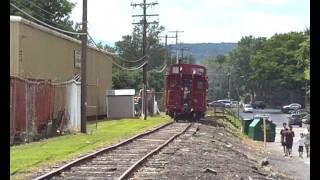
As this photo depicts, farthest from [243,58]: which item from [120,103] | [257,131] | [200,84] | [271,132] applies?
[271,132]

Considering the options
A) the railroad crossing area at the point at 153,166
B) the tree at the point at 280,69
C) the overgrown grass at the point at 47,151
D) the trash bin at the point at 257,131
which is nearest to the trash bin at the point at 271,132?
the trash bin at the point at 257,131

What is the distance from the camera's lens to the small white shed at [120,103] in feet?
162

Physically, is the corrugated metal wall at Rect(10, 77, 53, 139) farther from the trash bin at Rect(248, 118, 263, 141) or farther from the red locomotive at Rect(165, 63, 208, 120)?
the trash bin at Rect(248, 118, 263, 141)

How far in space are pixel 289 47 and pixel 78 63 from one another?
3631 inches

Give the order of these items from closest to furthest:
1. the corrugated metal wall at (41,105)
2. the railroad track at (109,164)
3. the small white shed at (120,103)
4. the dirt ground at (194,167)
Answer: the railroad track at (109,164) → the dirt ground at (194,167) → the corrugated metal wall at (41,105) → the small white shed at (120,103)

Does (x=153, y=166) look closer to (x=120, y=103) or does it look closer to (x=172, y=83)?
(x=172, y=83)

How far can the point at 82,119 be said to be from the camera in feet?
90.1

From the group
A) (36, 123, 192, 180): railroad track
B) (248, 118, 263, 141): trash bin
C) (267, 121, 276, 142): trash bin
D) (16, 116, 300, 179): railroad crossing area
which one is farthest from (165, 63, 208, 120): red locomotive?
(16, 116, 300, 179): railroad crossing area

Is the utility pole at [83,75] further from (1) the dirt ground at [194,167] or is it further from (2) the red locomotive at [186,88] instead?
(2) the red locomotive at [186,88]

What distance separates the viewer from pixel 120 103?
49625mm

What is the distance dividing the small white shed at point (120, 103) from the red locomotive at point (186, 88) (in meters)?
10.4

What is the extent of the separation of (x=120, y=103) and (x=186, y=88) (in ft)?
41.3

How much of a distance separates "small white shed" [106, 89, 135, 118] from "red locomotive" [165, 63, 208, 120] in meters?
10.4
